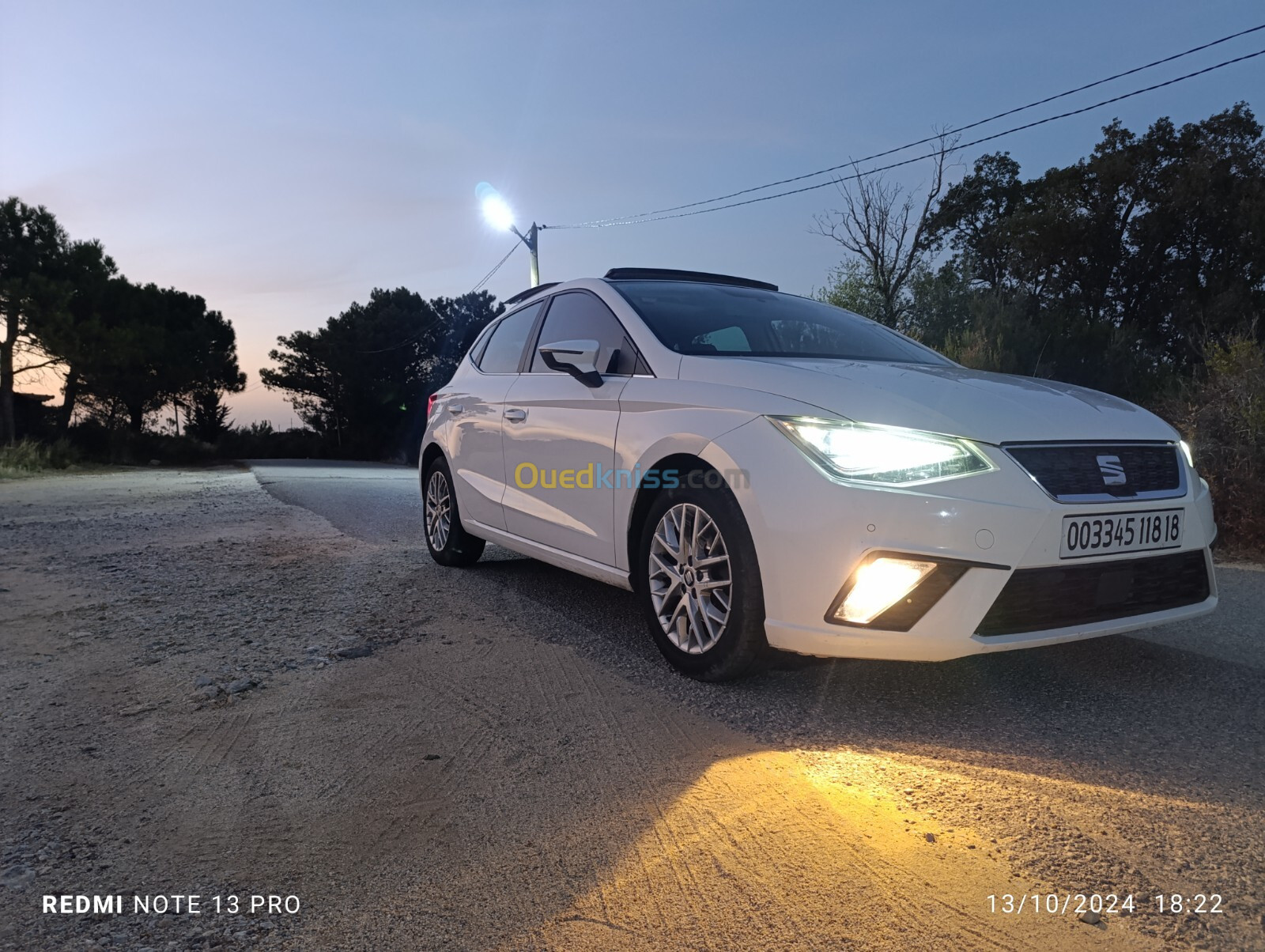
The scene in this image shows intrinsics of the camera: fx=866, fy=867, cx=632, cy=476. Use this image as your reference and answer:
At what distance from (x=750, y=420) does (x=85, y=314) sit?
3651 centimetres

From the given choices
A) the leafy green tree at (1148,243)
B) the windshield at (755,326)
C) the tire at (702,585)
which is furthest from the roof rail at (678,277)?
the leafy green tree at (1148,243)

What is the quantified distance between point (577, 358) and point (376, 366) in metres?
50.1

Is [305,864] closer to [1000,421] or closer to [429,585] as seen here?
[1000,421]

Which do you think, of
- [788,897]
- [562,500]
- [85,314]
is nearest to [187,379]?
[85,314]

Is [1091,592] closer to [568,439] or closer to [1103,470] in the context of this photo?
[1103,470]

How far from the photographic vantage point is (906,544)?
9.17 ft

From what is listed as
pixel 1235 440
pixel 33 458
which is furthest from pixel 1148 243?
pixel 33 458

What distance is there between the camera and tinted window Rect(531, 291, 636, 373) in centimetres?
402

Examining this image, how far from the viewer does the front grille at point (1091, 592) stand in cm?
282

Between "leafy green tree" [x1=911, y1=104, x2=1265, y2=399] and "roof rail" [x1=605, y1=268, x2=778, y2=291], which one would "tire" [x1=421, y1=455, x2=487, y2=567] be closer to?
"roof rail" [x1=605, y1=268, x2=778, y2=291]

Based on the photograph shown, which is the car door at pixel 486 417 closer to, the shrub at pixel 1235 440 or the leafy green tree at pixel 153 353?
the shrub at pixel 1235 440

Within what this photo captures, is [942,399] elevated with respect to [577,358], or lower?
lower

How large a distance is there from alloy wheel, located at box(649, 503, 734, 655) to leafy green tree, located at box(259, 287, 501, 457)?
47.2m
